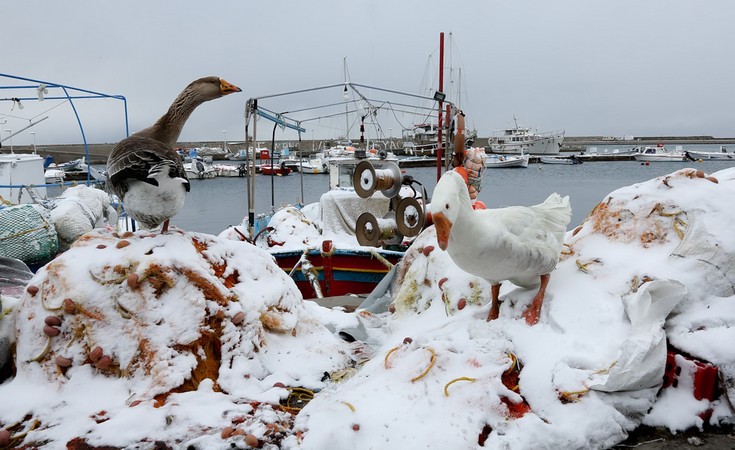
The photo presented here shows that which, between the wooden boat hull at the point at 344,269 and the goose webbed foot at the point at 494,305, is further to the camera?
the wooden boat hull at the point at 344,269

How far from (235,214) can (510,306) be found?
76.0ft

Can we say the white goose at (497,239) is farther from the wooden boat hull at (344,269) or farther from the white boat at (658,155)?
the white boat at (658,155)

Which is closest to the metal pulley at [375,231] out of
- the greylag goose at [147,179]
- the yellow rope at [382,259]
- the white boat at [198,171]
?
the yellow rope at [382,259]

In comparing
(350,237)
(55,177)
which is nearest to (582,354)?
(350,237)

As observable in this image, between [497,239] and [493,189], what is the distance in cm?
3189

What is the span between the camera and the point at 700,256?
3076mm

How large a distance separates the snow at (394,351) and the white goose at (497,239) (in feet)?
0.73

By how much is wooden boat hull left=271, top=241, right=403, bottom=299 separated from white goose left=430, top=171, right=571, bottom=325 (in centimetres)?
406

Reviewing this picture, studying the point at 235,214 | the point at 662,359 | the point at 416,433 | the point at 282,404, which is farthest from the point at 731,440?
the point at 235,214

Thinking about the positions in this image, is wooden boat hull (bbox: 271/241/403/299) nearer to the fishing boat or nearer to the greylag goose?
the fishing boat

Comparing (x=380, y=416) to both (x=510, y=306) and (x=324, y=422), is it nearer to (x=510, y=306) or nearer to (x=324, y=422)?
(x=324, y=422)

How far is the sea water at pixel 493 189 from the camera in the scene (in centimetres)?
2381

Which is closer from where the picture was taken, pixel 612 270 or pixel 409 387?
pixel 409 387

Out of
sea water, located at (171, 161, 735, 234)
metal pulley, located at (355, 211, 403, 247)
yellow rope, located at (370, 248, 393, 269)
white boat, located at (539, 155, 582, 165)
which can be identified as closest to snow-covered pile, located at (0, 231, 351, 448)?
yellow rope, located at (370, 248, 393, 269)
